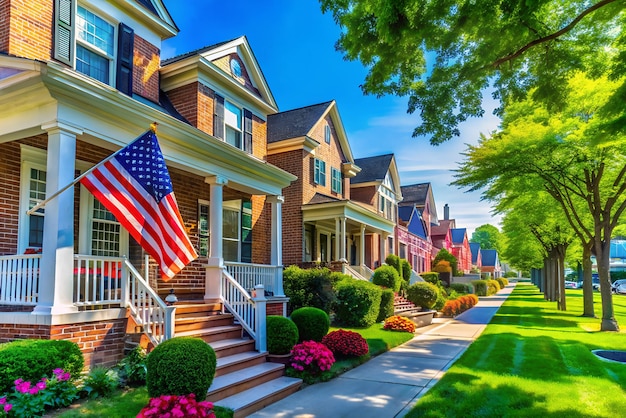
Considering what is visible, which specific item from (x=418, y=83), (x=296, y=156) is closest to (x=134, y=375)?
(x=418, y=83)

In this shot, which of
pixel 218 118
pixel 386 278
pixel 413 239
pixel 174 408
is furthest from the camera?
pixel 413 239

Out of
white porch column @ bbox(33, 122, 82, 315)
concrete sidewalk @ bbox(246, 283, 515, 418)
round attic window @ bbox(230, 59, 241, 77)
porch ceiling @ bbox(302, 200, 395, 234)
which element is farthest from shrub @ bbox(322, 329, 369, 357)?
porch ceiling @ bbox(302, 200, 395, 234)

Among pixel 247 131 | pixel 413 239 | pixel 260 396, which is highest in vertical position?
pixel 247 131

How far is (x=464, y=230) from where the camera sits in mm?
76062

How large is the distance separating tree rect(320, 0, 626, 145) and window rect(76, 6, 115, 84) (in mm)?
5466

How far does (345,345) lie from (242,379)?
11.5ft

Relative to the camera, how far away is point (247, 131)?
1431cm

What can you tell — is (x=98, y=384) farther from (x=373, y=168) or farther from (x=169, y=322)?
(x=373, y=168)

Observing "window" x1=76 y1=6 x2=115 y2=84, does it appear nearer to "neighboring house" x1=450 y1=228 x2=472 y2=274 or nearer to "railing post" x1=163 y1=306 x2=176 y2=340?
"railing post" x1=163 y1=306 x2=176 y2=340

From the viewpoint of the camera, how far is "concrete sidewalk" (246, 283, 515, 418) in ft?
22.0

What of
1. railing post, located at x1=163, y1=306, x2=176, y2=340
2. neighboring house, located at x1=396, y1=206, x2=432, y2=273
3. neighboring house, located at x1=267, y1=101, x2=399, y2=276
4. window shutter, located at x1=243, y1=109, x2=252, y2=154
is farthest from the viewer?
neighboring house, located at x1=396, y1=206, x2=432, y2=273

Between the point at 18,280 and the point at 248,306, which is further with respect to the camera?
the point at 248,306

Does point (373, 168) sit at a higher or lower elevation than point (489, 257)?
higher

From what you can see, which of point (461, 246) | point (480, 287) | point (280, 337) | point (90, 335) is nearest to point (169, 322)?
point (90, 335)
